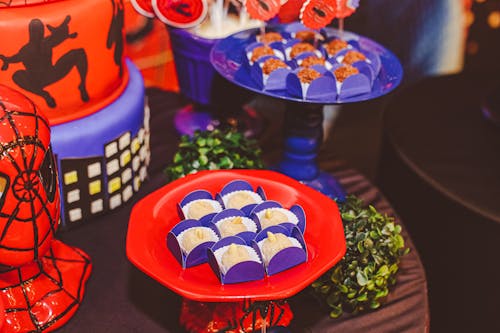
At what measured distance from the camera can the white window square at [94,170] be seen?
1.32 meters

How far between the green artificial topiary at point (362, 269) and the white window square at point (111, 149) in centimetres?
51

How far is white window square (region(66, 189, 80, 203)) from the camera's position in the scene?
1.32 metres

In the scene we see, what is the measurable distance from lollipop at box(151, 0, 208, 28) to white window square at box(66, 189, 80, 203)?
406 millimetres

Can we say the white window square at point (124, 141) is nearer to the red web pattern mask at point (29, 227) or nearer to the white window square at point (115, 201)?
the white window square at point (115, 201)

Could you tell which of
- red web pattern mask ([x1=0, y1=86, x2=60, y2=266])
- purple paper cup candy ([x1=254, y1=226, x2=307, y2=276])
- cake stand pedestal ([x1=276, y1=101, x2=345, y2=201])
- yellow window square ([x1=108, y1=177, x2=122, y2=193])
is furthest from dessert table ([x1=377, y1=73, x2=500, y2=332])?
red web pattern mask ([x1=0, y1=86, x2=60, y2=266])

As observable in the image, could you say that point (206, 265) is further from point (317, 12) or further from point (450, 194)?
point (450, 194)

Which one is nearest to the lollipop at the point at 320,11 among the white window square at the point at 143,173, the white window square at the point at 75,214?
the white window square at the point at 143,173

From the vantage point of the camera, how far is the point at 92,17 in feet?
4.01

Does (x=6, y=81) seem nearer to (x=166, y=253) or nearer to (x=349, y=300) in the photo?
(x=166, y=253)

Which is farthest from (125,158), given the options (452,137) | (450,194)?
(452,137)

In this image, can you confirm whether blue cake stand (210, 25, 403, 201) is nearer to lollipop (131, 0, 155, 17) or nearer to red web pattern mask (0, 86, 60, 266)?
lollipop (131, 0, 155, 17)

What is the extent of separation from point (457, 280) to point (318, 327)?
0.65m

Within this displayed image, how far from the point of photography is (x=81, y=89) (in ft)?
4.18

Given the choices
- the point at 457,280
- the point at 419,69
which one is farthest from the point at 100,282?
the point at 419,69
